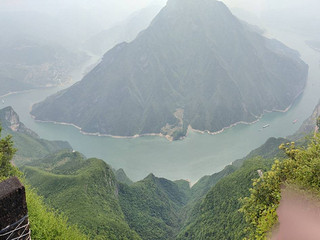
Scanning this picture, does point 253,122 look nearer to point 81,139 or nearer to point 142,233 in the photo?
point 81,139

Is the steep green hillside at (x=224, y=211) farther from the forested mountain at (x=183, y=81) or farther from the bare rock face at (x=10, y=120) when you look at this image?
the bare rock face at (x=10, y=120)

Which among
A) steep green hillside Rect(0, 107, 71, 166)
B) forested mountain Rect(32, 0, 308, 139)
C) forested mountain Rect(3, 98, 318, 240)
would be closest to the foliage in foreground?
forested mountain Rect(3, 98, 318, 240)

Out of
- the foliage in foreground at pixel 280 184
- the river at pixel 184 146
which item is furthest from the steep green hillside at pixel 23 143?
the foliage in foreground at pixel 280 184

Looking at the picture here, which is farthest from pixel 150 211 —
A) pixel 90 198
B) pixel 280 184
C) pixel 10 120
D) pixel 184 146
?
pixel 10 120

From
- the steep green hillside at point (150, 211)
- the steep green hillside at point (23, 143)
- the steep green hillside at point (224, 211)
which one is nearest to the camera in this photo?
the steep green hillside at point (224, 211)

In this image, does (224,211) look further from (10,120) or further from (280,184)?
(10,120)

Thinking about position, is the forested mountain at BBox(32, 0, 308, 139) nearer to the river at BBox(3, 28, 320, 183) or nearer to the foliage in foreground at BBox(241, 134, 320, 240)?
the river at BBox(3, 28, 320, 183)
